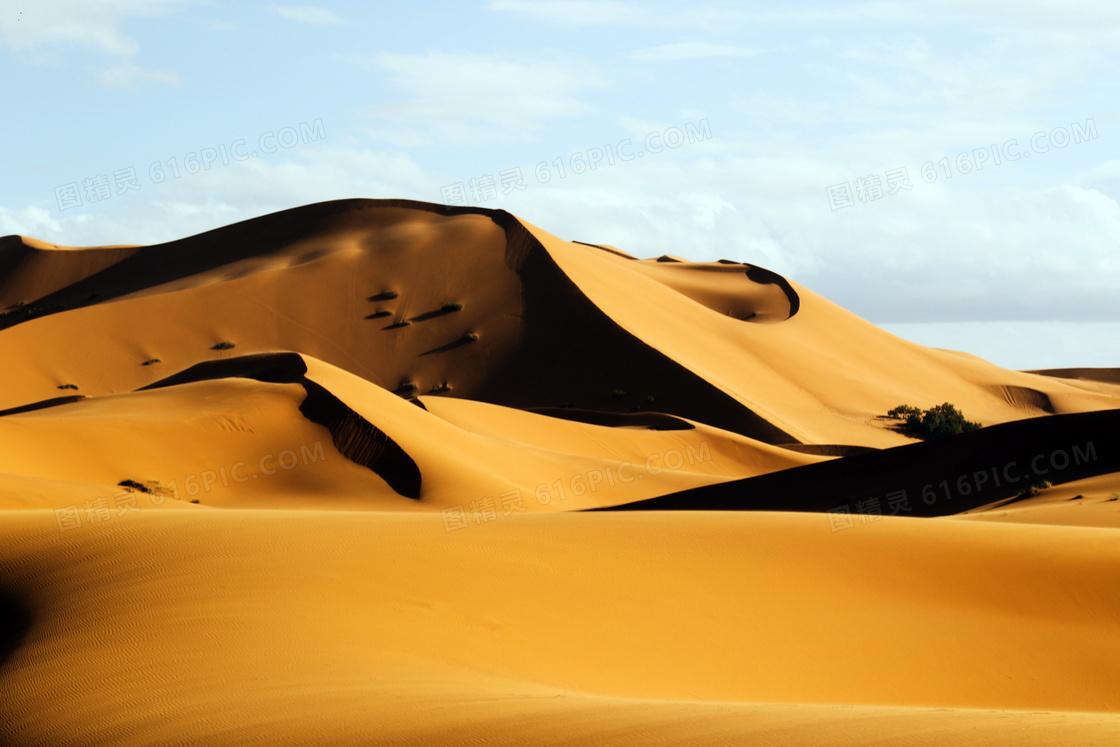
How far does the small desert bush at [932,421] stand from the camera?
3900cm

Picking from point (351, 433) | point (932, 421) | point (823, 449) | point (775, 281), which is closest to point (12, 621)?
point (351, 433)

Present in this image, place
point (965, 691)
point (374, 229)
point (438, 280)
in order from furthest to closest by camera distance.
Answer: point (374, 229) → point (438, 280) → point (965, 691)

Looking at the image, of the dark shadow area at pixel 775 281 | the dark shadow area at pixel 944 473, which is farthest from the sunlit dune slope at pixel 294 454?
the dark shadow area at pixel 775 281

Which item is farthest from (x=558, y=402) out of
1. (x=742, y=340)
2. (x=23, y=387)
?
(x=23, y=387)

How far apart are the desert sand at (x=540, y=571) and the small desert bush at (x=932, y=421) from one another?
3222 mm

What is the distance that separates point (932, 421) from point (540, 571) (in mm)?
34566

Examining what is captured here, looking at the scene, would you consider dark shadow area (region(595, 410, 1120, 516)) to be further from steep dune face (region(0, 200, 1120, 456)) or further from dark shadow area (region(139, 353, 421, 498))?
steep dune face (region(0, 200, 1120, 456))

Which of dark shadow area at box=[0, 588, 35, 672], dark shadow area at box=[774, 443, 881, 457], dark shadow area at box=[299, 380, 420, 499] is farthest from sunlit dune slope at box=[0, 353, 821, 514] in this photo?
dark shadow area at box=[0, 588, 35, 672]

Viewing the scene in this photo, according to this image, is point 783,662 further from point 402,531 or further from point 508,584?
point 402,531

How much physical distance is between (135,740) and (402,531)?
195 inches

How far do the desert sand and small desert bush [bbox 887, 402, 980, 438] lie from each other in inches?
127

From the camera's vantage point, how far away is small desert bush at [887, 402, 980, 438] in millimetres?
39000

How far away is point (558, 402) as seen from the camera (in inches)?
1497

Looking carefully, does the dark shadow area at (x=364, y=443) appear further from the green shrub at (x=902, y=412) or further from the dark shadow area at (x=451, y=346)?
the green shrub at (x=902, y=412)
